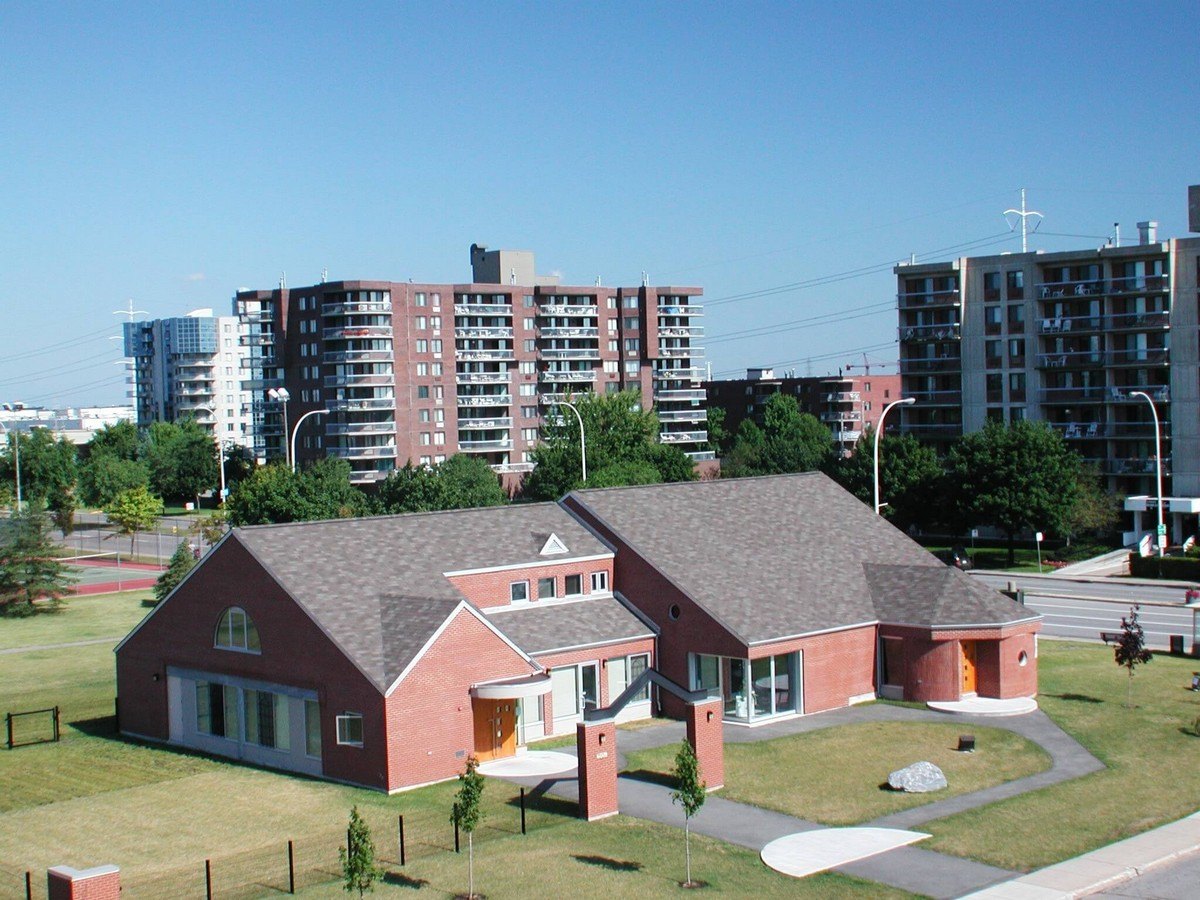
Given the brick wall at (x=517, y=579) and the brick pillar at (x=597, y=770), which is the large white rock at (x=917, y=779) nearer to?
the brick pillar at (x=597, y=770)

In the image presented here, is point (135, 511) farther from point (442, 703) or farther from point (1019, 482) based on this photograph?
point (442, 703)

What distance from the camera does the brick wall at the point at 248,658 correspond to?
35031mm

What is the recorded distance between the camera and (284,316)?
121375 millimetres

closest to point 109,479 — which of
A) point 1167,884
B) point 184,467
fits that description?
point 184,467

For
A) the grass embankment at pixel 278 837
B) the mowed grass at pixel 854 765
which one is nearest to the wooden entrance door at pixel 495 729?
the grass embankment at pixel 278 837

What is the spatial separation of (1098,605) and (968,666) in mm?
24586

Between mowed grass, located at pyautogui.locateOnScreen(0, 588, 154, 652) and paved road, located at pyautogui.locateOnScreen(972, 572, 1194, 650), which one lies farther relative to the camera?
mowed grass, located at pyautogui.locateOnScreen(0, 588, 154, 652)

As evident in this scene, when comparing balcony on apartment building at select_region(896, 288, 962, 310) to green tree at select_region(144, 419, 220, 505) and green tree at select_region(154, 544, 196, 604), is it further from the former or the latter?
green tree at select_region(144, 419, 220, 505)

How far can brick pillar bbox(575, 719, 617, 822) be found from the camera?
30.9 metres

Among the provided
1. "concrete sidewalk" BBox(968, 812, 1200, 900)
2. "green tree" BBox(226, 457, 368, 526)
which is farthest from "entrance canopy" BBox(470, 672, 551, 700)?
"green tree" BBox(226, 457, 368, 526)

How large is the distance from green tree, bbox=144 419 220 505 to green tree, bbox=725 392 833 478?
53318 mm

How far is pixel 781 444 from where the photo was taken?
11219cm

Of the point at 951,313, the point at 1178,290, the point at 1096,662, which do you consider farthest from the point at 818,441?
the point at 1096,662

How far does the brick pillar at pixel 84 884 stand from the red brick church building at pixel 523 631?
11.5 m
